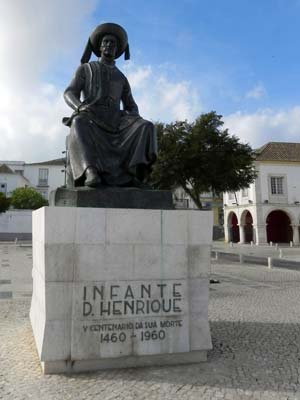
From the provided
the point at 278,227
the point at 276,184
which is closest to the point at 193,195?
the point at 276,184

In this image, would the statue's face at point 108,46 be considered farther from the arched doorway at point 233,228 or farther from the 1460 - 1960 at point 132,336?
the arched doorway at point 233,228

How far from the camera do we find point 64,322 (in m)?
3.42

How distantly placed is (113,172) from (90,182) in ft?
1.57

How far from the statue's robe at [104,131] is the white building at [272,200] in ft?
109

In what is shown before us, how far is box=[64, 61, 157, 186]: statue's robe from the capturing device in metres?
4.11

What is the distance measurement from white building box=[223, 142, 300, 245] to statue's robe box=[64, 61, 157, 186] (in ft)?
109

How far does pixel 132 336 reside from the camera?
355cm

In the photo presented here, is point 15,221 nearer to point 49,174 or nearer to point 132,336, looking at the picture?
point 49,174

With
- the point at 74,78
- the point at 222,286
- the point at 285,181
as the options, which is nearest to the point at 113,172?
the point at 74,78

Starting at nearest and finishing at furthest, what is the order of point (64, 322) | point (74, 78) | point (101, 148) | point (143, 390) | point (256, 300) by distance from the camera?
point (143, 390) < point (64, 322) < point (101, 148) < point (74, 78) < point (256, 300)

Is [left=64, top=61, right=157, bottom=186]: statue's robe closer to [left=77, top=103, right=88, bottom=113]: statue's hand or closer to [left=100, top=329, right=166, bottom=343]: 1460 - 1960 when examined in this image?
[left=77, top=103, right=88, bottom=113]: statue's hand

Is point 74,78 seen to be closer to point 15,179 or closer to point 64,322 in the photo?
point 64,322

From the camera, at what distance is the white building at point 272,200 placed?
121 ft

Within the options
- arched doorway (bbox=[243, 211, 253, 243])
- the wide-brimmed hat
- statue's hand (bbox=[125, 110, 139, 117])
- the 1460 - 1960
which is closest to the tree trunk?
statue's hand (bbox=[125, 110, 139, 117])
